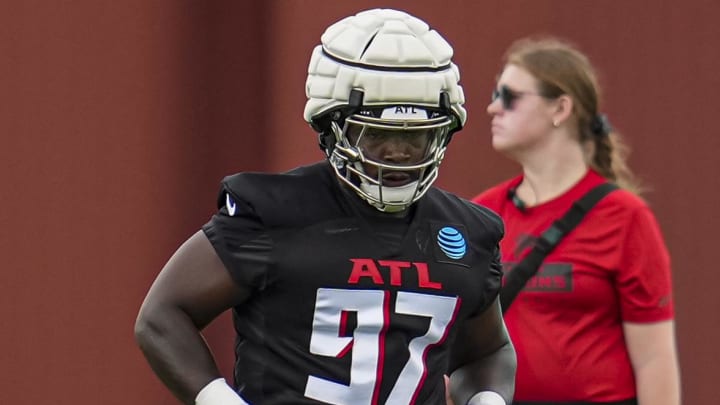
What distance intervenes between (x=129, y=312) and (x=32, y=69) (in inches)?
39.9

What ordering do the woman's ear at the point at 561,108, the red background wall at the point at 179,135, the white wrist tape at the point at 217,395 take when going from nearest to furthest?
the white wrist tape at the point at 217,395 < the woman's ear at the point at 561,108 < the red background wall at the point at 179,135

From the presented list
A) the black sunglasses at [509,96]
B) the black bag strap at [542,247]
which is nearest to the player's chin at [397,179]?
the black bag strap at [542,247]

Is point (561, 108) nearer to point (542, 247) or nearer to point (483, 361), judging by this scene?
point (542, 247)

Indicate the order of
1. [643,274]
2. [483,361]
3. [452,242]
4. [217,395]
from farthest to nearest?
[643,274], [483,361], [452,242], [217,395]

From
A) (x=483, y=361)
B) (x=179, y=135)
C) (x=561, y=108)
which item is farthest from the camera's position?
(x=179, y=135)

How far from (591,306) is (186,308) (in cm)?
180

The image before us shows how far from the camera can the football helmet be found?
302 centimetres

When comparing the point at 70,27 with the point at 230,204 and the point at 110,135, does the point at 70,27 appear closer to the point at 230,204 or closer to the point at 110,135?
the point at 110,135

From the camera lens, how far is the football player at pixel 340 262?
2992 millimetres

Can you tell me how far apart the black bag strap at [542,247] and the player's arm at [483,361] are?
1.08 m

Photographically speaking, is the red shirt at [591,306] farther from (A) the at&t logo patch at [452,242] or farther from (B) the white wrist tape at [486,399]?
(A) the at&t logo patch at [452,242]

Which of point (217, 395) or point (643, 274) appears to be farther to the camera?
point (643, 274)

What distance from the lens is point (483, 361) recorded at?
3361mm

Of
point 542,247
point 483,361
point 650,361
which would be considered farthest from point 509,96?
point 483,361
